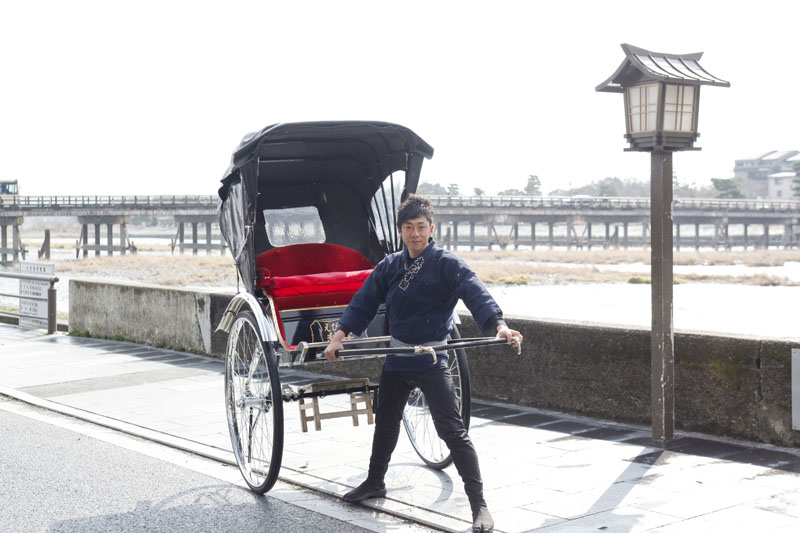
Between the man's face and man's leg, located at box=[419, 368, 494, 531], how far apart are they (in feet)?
2.14

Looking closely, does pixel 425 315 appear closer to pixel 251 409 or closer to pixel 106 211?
pixel 251 409

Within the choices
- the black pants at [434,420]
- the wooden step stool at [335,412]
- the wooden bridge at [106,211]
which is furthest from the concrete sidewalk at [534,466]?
the wooden bridge at [106,211]

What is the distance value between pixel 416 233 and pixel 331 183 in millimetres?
2819

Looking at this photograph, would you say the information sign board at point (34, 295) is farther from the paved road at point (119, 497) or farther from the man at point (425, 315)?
the man at point (425, 315)

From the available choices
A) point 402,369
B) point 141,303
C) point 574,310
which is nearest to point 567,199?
point 574,310

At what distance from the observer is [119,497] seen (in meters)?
5.43

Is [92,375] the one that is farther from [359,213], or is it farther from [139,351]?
[359,213]

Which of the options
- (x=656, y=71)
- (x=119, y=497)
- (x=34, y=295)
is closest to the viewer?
(x=119, y=497)

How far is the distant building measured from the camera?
160500mm

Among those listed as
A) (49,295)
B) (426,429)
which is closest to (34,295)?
(49,295)

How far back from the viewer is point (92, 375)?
34.3ft

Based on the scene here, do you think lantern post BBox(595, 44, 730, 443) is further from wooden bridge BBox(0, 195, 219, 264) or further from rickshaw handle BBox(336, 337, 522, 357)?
wooden bridge BBox(0, 195, 219, 264)

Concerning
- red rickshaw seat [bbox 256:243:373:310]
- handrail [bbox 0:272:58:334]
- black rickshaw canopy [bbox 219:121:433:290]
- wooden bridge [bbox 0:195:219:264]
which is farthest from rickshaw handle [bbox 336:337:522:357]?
wooden bridge [bbox 0:195:219:264]

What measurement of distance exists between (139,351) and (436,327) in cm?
843
